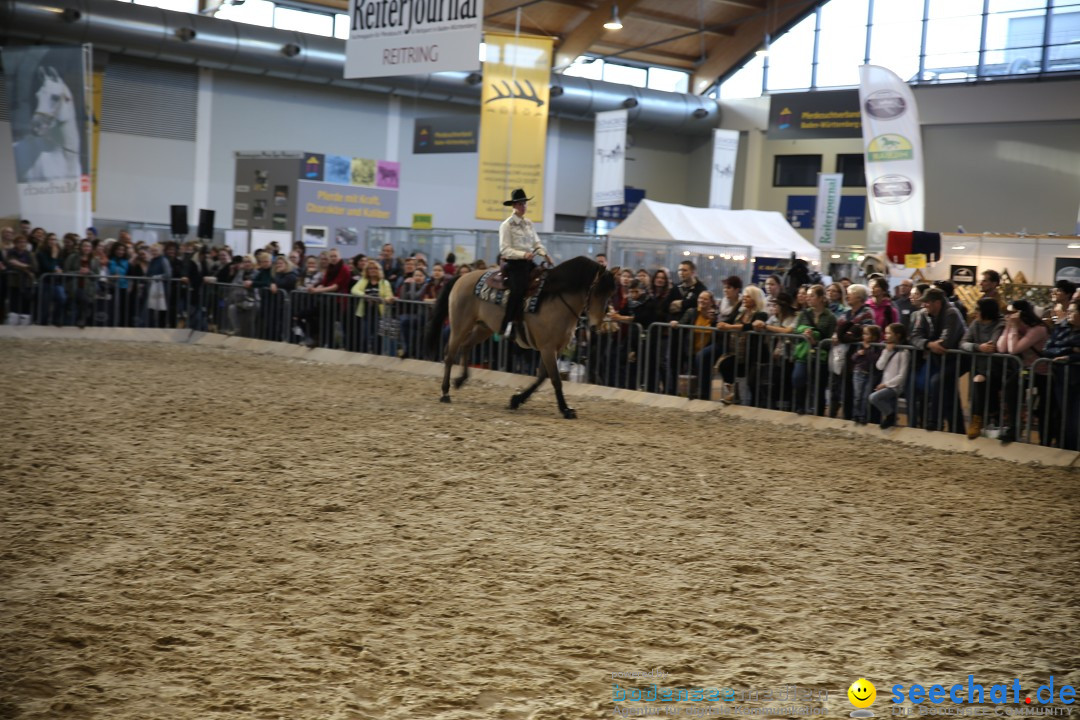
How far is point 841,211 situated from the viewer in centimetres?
3862

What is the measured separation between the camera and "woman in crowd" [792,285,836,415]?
42.3ft

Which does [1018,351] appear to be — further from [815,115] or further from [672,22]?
[672,22]

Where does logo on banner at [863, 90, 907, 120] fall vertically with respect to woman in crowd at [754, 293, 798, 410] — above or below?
above

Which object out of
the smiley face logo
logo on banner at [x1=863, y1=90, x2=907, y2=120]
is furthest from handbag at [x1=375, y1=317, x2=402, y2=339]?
the smiley face logo

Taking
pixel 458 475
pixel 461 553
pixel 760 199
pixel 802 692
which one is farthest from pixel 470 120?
pixel 802 692

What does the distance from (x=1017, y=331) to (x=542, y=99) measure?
9.45 metres

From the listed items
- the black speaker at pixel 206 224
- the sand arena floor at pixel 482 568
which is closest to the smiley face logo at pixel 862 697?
the sand arena floor at pixel 482 568

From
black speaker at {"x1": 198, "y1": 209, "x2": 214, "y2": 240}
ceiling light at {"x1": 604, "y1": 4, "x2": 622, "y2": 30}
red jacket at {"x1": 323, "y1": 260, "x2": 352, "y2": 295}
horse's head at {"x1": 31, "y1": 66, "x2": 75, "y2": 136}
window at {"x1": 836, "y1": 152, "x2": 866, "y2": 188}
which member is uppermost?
ceiling light at {"x1": 604, "y1": 4, "x2": 622, "y2": 30}

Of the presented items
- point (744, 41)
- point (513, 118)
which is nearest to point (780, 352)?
point (513, 118)

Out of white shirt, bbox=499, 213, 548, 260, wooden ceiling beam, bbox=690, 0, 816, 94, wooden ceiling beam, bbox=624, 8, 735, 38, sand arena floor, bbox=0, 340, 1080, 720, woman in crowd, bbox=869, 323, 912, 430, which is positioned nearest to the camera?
sand arena floor, bbox=0, 340, 1080, 720

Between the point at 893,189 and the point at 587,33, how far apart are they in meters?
19.9

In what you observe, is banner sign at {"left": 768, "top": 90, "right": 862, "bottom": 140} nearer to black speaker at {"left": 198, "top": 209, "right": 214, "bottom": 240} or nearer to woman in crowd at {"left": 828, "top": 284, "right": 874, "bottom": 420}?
black speaker at {"left": 198, "top": 209, "right": 214, "bottom": 240}

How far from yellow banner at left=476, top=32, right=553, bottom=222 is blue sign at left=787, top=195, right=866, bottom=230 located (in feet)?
Answer: 64.2

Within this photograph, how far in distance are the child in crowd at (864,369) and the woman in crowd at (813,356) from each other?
488 millimetres
